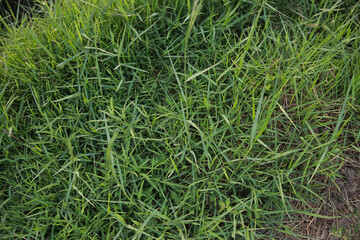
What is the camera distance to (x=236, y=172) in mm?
1708

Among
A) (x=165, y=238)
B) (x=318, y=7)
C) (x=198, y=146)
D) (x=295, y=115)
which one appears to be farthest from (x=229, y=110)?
(x=318, y=7)

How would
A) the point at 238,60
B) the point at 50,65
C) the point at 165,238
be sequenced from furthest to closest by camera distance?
the point at 50,65 < the point at 238,60 < the point at 165,238

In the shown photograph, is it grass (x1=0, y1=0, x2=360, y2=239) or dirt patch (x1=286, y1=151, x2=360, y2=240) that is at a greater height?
grass (x1=0, y1=0, x2=360, y2=239)

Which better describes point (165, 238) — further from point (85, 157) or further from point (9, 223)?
point (9, 223)

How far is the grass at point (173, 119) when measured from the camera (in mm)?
1655

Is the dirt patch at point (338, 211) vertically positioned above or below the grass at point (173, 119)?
below

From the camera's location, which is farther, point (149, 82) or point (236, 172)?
point (149, 82)

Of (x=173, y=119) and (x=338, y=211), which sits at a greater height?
(x=173, y=119)

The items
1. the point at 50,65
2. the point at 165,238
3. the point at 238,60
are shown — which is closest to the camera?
the point at 165,238

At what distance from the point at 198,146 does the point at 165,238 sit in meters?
0.53

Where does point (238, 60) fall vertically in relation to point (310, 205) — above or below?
above

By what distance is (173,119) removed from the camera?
1786 mm

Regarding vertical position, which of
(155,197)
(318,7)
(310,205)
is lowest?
(310,205)

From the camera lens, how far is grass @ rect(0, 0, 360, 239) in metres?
1.66
